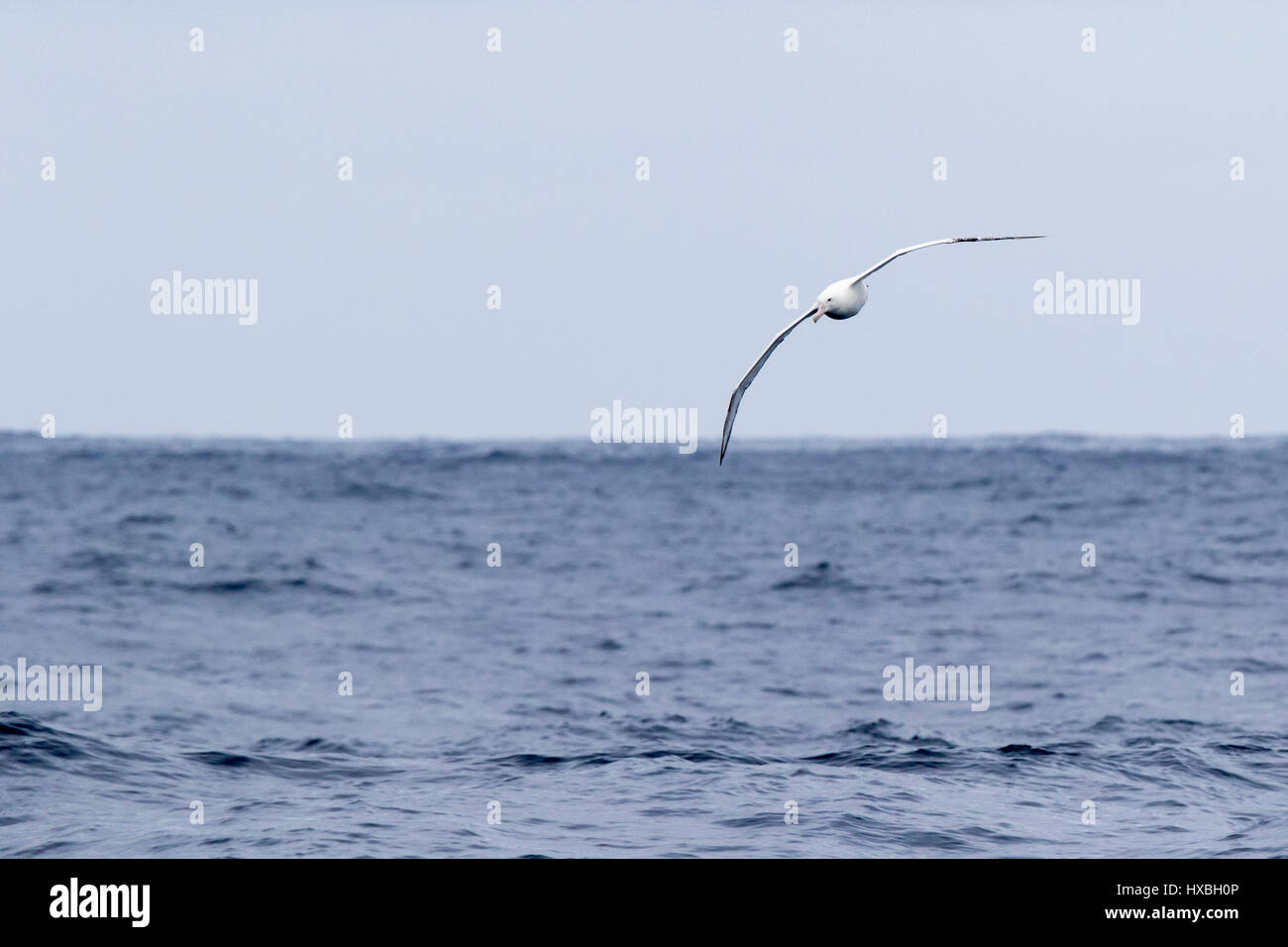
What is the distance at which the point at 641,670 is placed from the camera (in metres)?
22.9

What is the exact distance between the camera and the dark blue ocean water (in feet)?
42.8

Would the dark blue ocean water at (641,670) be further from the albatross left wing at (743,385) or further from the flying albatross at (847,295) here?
the flying albatross at (847,295)

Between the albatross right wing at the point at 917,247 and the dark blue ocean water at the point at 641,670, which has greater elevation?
the albatross right wing at the point at 917,247

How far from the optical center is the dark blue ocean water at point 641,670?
42.8 feet
